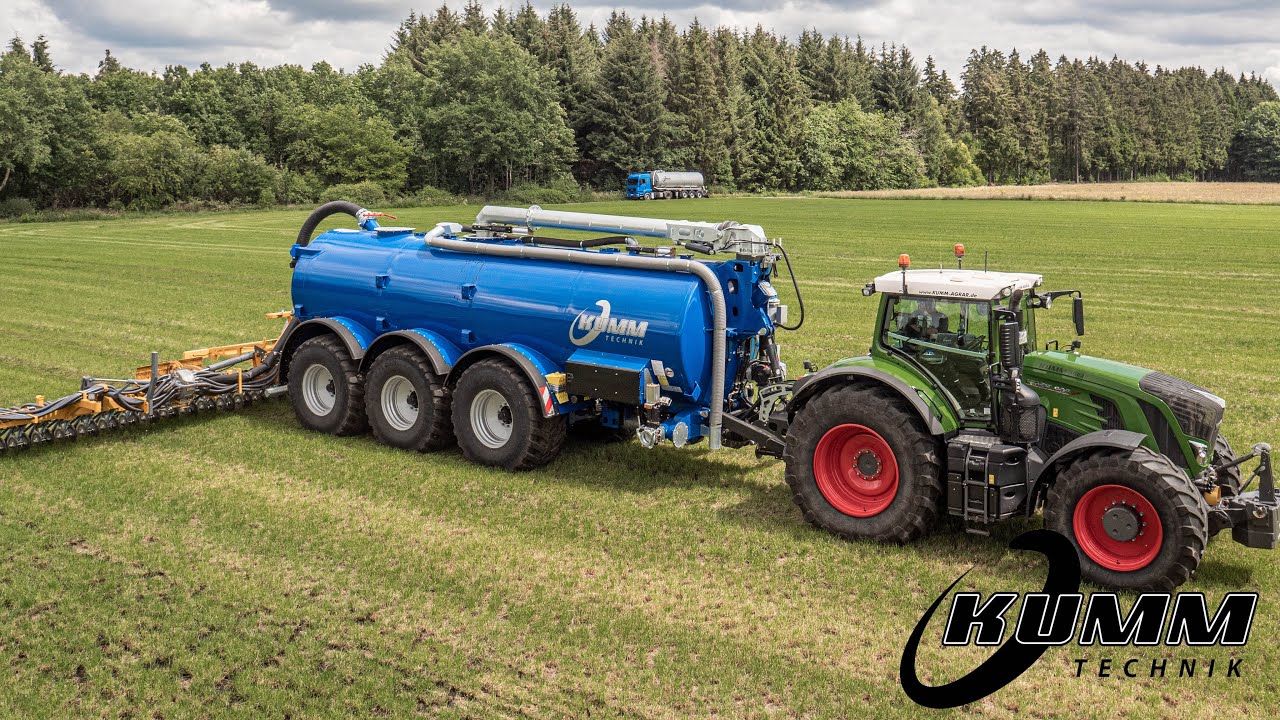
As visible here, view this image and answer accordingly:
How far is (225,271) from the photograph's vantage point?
32.0m

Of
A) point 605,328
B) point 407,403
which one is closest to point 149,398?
point 407,403

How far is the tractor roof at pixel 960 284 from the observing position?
875cm

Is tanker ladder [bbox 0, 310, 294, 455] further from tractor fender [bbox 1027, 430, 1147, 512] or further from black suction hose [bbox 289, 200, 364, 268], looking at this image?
tractor fender [bbox 1027, 430, 1147, 512]

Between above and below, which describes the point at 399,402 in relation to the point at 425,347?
below

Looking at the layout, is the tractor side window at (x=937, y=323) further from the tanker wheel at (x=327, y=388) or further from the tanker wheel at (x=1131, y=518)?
the tanker wheel at (x=327, y=388)

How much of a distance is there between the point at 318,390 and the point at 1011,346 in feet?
28.6

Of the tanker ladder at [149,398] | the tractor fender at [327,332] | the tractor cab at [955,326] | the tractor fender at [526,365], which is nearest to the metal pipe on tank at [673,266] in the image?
the tractor fender at [526,365]

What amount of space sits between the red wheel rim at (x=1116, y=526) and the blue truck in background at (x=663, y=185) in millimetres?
76237

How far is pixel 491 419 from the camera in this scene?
465 inches

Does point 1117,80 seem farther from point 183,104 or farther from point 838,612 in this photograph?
point 838,612

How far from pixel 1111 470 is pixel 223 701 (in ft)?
21.1

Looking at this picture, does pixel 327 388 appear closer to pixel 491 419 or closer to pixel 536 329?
pixel 491 419

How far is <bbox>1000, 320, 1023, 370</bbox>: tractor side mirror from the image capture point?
825 cm
